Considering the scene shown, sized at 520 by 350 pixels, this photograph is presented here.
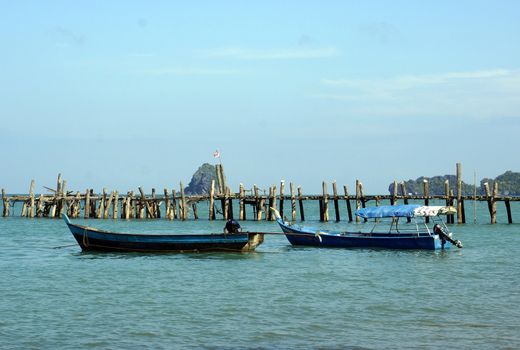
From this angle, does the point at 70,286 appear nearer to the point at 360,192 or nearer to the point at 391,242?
the point at 391,242

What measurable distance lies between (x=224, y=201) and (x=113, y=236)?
22.4 metres

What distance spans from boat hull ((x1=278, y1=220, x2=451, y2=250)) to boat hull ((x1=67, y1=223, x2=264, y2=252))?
14.4ft

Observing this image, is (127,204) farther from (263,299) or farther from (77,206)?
(263,299)

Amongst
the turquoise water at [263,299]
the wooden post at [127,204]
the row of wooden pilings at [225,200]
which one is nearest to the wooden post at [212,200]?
the row of wooden pilings at [225,200]

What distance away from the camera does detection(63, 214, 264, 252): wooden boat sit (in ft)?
104

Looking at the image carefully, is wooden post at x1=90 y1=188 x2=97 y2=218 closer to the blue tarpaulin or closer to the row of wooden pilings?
the row of wooden pilings

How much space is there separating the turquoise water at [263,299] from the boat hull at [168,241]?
0.37 metres

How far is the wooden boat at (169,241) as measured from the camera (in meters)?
31.7

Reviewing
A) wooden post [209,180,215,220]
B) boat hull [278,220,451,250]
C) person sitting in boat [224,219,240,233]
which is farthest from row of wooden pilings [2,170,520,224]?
person sitting in boat [224,219,240,233]

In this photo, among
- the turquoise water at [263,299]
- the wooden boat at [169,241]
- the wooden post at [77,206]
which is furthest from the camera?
the wooden post at [77,206]

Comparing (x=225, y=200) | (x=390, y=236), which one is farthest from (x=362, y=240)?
(x=225, y=200)

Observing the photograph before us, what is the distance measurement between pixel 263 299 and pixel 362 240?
1443 centimetres

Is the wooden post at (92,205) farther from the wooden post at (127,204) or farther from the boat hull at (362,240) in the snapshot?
the boat hull at (362,240)

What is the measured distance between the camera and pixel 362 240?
35000 millimetres
